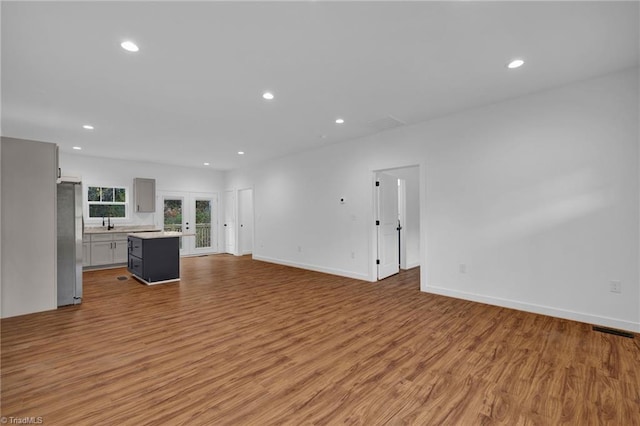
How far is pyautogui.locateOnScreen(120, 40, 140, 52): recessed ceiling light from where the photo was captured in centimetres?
247

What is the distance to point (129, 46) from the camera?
2.53 m

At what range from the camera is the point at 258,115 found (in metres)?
4.34

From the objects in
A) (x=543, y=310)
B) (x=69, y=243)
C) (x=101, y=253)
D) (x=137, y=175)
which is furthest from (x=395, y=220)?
(x=137, y=175)

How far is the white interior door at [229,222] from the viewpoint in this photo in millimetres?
9507

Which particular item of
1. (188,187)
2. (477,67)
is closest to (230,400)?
(477,67)

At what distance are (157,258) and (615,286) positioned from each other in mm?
6887

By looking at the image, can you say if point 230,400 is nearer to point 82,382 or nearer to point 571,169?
point 82,382

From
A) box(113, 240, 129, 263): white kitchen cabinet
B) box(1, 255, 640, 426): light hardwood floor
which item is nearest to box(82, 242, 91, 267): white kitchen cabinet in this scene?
box(113, 240, 129, 263): white kitchen cabinet

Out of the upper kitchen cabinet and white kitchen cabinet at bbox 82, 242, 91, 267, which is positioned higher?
the upper kitchen cabinet

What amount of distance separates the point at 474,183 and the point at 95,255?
27.3ft

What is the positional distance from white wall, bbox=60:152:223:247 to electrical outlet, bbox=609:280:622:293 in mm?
9441

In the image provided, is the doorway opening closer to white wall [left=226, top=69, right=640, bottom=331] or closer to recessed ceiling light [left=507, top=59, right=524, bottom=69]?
white wall [left=226, top=69, right=640, bottom=331]

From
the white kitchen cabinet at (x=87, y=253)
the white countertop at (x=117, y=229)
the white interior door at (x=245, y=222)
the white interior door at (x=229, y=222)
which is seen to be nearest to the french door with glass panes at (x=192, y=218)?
the white interior door at (x=229, y=222)

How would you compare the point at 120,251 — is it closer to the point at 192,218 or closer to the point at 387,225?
the point at 192,218
